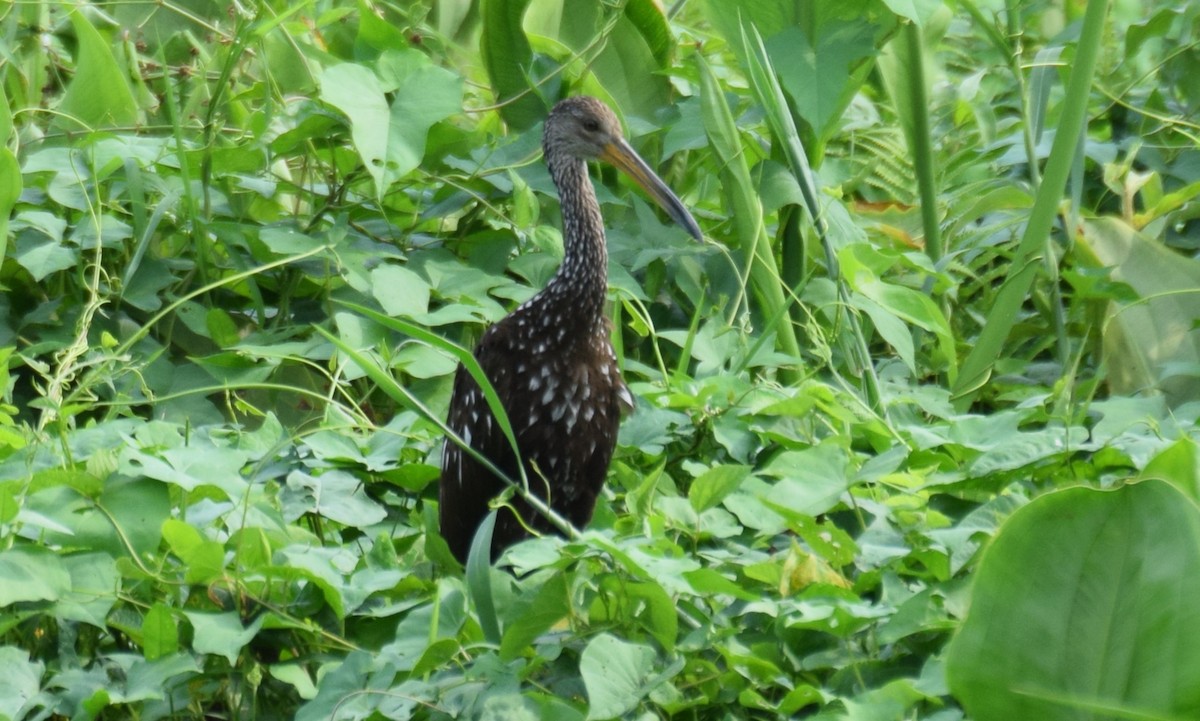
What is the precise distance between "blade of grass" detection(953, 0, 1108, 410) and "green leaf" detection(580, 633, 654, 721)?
5.08 feet

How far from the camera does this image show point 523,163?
148 inches

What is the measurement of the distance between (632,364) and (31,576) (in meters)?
1.69

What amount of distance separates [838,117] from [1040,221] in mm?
529

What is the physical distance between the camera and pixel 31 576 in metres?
2.22

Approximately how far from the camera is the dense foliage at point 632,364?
1979mm

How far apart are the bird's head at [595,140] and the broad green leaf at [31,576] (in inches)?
64.3

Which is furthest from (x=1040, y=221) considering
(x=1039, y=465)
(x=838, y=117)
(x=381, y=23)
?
(x=381, y=23)

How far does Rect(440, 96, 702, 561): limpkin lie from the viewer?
10.0ft

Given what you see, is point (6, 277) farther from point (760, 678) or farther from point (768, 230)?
point (760, 678)

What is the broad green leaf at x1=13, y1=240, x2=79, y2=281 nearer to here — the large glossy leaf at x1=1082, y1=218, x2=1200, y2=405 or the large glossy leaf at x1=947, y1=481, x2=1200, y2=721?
the large glossy leaf at x1=1082, y1=218, x2=1200, y2=405

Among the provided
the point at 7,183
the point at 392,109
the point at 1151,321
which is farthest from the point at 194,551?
the point at 1151,321

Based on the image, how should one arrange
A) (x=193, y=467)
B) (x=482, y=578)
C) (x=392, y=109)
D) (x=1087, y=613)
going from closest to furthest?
(x=1087, y=613)
(x=482, y=578)
(x=193, y=467)
(x=392, y=109)

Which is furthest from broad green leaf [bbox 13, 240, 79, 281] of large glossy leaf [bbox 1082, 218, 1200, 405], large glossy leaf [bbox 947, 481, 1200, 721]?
large glossy leaf [bbox 947, 481, 1200, 721]

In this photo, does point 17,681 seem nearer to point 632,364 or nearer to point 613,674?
point 613,674
